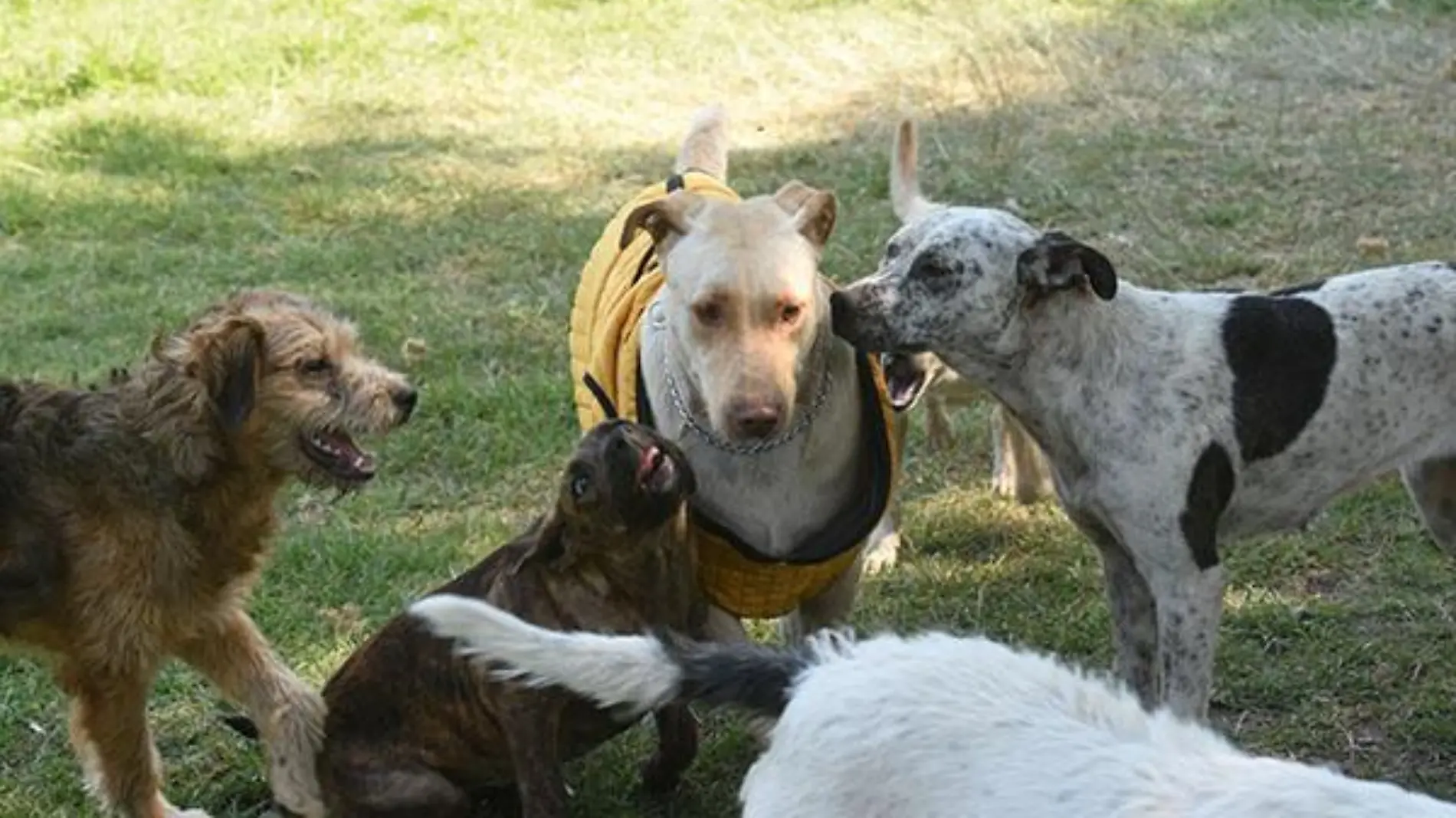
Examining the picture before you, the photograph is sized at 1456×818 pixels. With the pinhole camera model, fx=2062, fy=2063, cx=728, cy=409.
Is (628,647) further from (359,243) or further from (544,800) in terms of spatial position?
(359,243)

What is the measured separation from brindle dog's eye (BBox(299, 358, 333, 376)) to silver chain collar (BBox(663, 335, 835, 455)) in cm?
80

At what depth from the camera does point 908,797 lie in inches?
112

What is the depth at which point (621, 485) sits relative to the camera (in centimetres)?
438

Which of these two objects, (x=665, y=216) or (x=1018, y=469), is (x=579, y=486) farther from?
(x=1018, y=469)

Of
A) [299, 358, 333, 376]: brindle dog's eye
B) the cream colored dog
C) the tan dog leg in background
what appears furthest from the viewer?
the tan dog leg in background

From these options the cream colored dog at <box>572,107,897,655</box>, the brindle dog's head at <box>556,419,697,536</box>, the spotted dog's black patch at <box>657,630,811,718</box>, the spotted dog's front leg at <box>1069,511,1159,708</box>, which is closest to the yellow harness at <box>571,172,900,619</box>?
the cream colored dog at <box>572,107,897,655</box>

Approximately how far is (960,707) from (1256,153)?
25.0 feet

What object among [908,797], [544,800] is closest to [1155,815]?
[908,797]

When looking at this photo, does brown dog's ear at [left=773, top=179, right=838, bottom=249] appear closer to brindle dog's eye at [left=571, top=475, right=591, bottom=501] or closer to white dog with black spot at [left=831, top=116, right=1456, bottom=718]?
white dog with black spot at [left=831, top=116, right=1456, bottom=718]

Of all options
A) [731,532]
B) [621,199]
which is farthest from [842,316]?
[621,199]

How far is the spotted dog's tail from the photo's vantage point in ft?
10.2

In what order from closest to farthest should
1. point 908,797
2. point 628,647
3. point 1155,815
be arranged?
point 1155,815 → point 908,797 → point 628,647

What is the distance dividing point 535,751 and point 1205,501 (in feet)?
5.25

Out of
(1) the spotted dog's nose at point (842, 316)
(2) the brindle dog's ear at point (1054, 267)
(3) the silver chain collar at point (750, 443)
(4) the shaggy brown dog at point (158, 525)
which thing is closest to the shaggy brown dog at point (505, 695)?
(4) the shaggy brown dog at point (158, 525)
